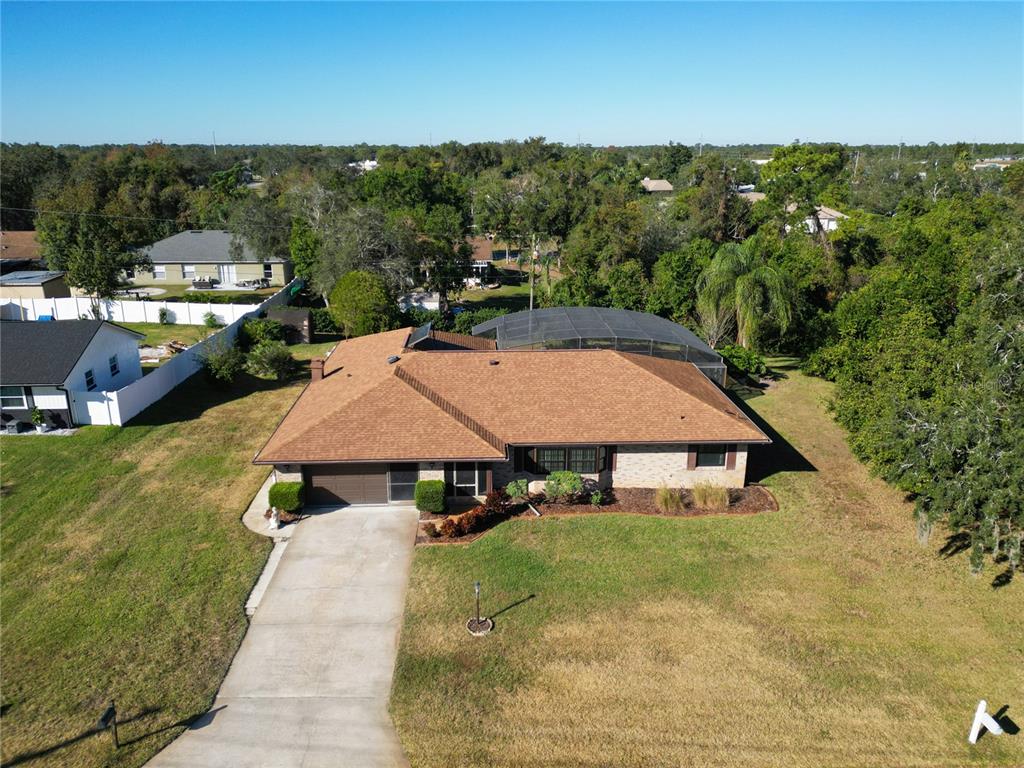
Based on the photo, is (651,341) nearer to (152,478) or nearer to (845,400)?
(845,400)

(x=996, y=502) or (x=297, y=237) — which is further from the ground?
(x=297, y=237)

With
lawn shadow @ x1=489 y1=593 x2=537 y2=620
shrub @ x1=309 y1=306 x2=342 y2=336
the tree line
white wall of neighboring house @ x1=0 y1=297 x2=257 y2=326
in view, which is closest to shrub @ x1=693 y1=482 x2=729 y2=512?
the tree line

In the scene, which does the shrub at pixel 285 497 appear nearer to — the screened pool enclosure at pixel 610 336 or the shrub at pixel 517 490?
the shrub at pixel 517 490

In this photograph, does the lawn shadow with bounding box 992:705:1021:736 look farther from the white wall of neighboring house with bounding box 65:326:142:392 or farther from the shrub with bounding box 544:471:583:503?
the white wall of neighboring house with bounding box 65:326:142:392

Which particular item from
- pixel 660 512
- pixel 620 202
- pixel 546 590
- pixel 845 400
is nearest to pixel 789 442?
pixel 845 400

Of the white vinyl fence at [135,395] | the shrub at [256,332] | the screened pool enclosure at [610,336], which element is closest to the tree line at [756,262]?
the shrub at [256,332]

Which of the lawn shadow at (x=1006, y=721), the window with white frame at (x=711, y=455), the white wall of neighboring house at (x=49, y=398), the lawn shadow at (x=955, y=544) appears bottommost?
the lawn shadow at (x=1006, y=721)

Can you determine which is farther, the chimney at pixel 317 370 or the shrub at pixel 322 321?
the shrub at pixel 322 321
